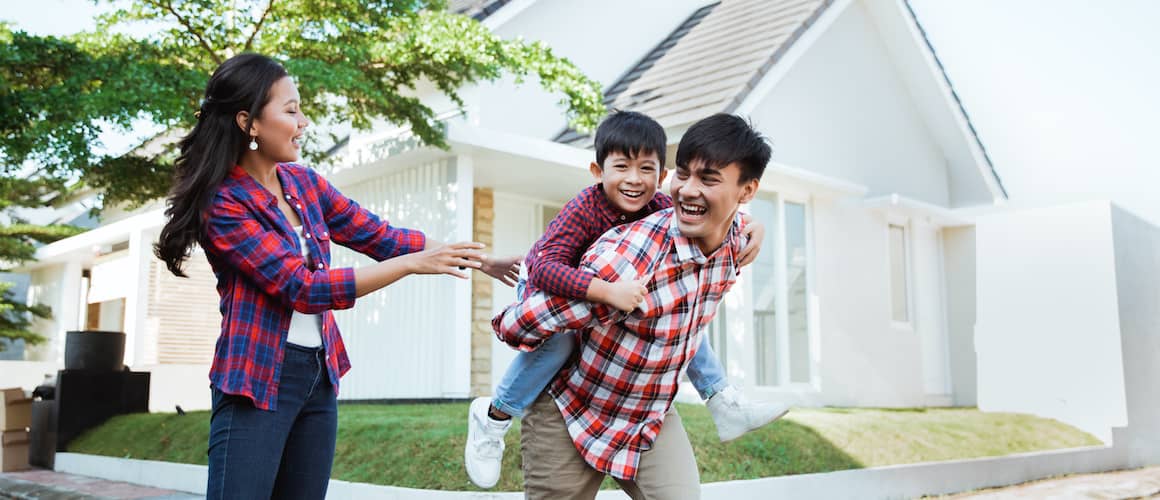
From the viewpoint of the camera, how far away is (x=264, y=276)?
6.89ft

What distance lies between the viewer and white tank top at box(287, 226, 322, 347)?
7.32 feet

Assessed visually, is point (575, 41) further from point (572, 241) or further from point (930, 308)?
point (572, 241)

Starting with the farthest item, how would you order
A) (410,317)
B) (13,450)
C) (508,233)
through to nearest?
(508,233)
(410,317)
(13,450)

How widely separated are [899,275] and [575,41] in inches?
216

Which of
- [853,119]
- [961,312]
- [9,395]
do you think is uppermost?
[853,119]

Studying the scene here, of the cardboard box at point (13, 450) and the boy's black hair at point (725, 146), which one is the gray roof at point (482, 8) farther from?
the boy's black hair at point (725, 146)

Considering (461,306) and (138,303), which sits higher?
(138,303)

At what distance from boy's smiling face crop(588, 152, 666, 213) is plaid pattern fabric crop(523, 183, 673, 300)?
0.10 feet

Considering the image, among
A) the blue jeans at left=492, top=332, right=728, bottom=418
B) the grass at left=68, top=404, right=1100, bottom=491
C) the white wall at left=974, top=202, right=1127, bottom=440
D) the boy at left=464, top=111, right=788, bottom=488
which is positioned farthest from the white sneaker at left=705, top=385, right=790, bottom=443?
the white wall at left=974, top=202, right=1127, bottom=440

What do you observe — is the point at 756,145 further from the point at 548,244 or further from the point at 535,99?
the point at 535,99

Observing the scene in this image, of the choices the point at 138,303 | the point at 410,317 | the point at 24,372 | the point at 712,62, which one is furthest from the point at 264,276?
the point at 24,372

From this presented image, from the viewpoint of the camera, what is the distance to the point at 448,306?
366 inches

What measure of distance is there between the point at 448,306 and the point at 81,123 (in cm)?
353

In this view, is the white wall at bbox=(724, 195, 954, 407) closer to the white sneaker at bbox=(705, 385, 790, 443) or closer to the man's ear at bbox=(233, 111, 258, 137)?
the white sneaker at bbox=(705, 385, 790, 443)
